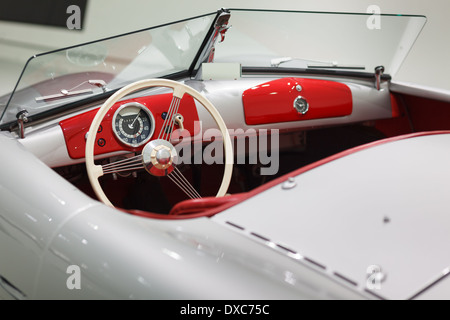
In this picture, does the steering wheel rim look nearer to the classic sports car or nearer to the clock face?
the classic sports car

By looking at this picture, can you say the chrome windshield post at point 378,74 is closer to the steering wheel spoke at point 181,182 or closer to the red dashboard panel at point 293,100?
the red dashboard panel at point 293,100

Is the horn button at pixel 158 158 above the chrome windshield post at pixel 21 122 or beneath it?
beneath

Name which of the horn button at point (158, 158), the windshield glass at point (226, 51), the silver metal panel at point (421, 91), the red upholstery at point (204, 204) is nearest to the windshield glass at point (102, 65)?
the windshield glass at point (226, 51)

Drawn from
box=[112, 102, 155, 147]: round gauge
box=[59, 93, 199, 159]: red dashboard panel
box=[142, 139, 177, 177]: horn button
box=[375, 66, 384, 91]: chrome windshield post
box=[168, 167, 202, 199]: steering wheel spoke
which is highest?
box=[375, 66, 384, 91]: chrome windshield post

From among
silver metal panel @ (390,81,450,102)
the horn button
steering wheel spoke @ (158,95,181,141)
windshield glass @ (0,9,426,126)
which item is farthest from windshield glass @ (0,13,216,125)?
silver metal panel @ (390,81,450,102)

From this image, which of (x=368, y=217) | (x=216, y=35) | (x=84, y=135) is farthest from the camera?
(x=216, y=35)

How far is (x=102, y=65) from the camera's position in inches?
81.7

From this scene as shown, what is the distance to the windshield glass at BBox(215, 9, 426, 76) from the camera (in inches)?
96.1

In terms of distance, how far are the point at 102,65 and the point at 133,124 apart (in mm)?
303


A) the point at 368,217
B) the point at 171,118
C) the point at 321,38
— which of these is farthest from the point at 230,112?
the point at 368,217

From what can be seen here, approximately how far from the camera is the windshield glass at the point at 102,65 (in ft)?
6.20

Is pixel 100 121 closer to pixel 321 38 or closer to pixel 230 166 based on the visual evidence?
pixel 230 166

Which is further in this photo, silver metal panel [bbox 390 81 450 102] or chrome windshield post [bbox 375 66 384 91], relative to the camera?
chrome windshield post [bbox 375 66 384 91]

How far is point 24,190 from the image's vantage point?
137 centimetres
